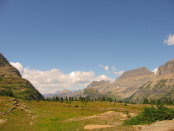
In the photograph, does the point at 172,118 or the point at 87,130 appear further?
the point at 172,118

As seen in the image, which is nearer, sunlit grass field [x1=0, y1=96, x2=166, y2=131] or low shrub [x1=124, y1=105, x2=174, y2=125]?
low shrub [x1=124, y1=105, x2=174, y2=125]

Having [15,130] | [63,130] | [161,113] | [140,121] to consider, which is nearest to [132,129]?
→ [140,121]

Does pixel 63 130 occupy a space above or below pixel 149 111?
below

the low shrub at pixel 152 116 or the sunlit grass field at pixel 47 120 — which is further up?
the low shrub at pixel 152 116

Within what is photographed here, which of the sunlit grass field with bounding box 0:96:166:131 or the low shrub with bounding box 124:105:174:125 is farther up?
the low shrub with bounding box 124:105:174:125

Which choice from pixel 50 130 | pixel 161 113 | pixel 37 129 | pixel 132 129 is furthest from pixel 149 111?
pixel 37 129

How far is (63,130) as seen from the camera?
42.5m

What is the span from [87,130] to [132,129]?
29.1 feet

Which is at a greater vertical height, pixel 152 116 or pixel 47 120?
pixel 152 116

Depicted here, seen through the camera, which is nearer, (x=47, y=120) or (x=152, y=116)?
(x=152, y=116)

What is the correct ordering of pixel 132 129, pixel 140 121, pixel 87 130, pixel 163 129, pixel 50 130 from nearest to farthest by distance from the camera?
pixel 163 129, pixel 132 129, pixel 87 130, pixel 140 121, pixel 50 130

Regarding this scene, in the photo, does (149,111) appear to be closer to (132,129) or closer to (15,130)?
(132,129)

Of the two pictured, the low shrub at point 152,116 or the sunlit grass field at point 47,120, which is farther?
the sunlit grass field at point 47,120

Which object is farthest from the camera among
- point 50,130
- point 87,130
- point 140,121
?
point 50,130
